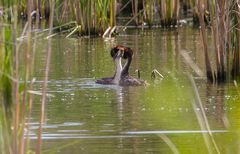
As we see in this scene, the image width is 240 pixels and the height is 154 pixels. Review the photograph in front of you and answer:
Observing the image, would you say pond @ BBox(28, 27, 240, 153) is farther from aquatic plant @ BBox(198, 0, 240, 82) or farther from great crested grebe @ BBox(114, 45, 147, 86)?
aquatic plant @ BBox(198, 0, 240, 82)

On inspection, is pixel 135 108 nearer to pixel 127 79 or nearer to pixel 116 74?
pixel 127 79

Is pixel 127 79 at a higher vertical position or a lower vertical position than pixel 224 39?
lower

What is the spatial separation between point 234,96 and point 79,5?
25.4 ft

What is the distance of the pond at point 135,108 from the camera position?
781 cm

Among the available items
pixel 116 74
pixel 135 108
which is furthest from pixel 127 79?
pixel 135 108

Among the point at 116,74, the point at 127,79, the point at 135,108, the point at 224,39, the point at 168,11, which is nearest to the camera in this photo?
the point at 135,108

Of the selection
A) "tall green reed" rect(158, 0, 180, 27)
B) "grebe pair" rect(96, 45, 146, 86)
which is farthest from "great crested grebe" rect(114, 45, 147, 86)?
"tall green reed" rect(158, 0, 180, 27)

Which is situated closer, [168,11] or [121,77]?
[121,77]

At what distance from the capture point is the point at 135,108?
10.2m

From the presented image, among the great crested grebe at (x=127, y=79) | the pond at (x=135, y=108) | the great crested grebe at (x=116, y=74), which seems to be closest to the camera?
the pond at (x=135, y=108)

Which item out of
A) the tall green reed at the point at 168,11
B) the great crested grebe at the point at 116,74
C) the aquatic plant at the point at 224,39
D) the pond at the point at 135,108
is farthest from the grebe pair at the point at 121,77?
the tall green reed at the point at 168,11

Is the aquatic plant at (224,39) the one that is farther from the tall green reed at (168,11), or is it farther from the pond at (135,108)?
the tall green reed at (168,11)

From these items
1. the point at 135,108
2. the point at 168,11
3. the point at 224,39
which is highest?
the point at 224,39

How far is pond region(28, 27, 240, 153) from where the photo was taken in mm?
7809
